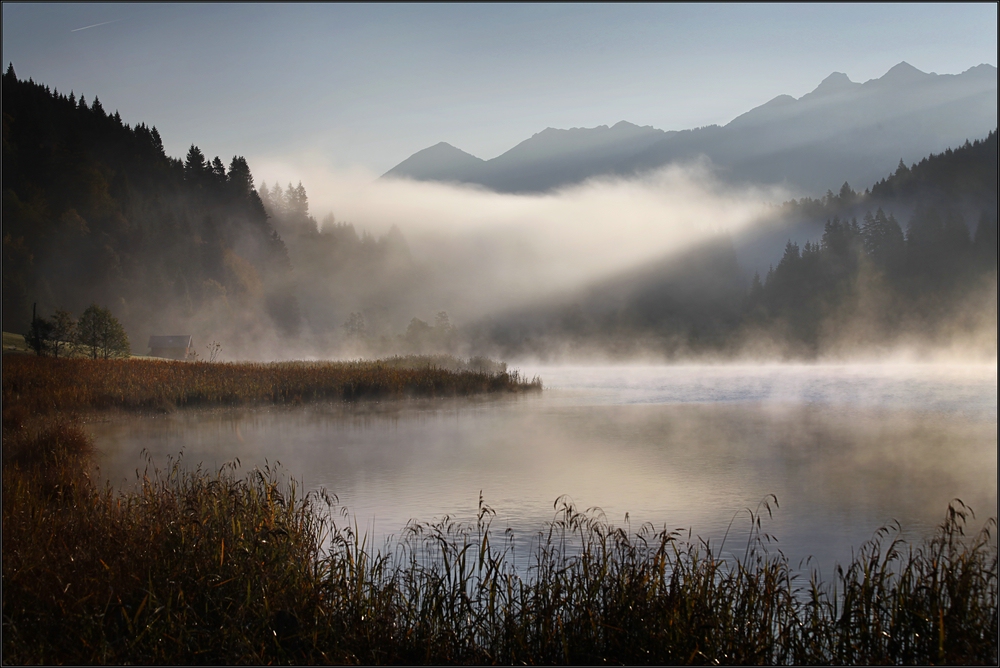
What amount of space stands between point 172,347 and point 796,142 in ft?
66.2

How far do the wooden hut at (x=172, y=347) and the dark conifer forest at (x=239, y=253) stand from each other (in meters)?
0.39

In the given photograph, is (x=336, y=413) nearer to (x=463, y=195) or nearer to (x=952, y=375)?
(x=463, y=195)

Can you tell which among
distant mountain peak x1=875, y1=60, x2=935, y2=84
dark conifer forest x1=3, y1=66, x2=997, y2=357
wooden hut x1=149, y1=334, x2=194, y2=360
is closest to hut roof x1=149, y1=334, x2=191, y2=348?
wooden hut x1=149, y1=334, x2=194, y2=360

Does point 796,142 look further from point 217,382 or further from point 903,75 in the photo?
point 217,382

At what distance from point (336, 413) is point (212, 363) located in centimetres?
450

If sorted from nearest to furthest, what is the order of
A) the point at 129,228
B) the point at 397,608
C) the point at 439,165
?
1. the point at 397,608
2. the point at 439,165
3. the point at 129,228

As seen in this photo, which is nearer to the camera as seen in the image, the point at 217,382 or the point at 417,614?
the point at 417,614

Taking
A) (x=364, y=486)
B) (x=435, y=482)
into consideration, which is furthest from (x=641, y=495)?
(x=364, y=486)

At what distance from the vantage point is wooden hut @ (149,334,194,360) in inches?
735

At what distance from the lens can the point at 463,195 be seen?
16.3m

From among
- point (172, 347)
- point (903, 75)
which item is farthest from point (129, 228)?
point (903, 75)

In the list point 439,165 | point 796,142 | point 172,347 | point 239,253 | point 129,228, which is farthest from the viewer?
point 796,142

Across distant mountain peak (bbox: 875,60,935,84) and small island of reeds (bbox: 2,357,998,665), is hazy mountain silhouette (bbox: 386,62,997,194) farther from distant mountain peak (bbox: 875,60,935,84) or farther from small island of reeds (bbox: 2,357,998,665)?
small island of reeds (bbox: 2,357,998,665)

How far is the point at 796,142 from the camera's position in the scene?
2281 centimetres
